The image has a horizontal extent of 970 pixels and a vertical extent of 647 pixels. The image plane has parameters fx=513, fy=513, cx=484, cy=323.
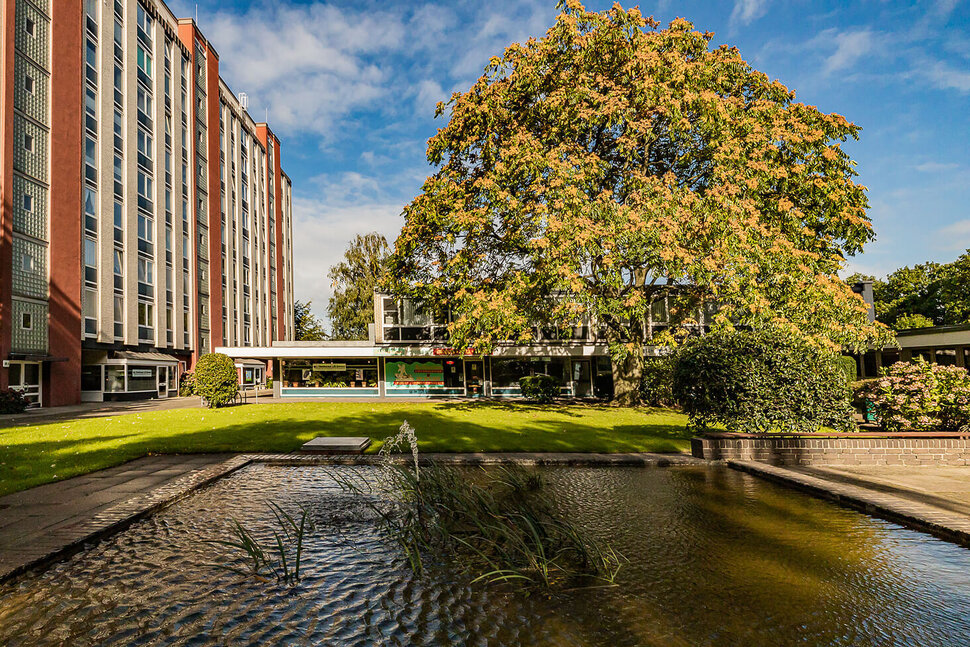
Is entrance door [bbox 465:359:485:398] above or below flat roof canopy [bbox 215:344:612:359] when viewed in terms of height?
below

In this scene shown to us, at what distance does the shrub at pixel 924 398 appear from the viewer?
10.5 m

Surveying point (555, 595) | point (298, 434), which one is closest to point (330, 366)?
point (298, 434)

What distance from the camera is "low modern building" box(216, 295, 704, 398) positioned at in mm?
29641

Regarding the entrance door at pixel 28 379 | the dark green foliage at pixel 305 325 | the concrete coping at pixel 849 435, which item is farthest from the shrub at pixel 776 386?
the dark green foliage at pixel 305 325

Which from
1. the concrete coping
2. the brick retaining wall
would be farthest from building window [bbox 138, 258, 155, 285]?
the brick retaining wall

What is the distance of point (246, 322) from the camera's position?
52.5m

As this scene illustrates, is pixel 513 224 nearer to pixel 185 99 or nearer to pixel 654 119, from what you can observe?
pixel 654 119

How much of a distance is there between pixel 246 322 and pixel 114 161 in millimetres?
21907

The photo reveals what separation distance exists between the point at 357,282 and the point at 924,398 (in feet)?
156

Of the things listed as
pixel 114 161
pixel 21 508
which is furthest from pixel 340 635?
pixel 114 161

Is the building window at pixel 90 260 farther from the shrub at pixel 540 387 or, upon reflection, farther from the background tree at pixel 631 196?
the shrub at pixel 540 387

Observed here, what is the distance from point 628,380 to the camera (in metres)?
23.1

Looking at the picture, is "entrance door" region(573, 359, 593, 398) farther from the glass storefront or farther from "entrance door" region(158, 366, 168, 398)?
"entrance door" region(158, 366, 168, 398)

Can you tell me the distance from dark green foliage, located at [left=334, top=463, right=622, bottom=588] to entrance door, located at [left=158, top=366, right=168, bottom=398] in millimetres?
35310
